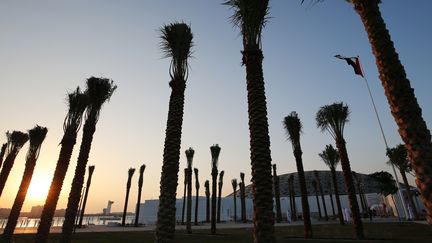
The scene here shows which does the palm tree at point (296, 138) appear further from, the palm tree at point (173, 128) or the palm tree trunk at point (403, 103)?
the palm tree trunk at point (403, 103)

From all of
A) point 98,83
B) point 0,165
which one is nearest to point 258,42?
point 98,83

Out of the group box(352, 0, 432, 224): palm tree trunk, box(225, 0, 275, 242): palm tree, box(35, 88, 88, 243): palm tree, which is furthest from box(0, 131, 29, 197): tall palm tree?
box(352, 0, 432, 224): palm tree trunk

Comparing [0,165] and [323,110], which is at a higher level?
[323,110]

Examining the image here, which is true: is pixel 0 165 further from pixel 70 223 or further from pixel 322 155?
pixel 322 155

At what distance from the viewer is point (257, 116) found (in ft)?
34.2

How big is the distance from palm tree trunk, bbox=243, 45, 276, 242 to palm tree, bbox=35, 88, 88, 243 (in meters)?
12.1

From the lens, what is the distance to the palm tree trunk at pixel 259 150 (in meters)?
9.01

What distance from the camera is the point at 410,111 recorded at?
644cm

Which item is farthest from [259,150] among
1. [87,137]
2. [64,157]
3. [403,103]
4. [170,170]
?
[64,157]

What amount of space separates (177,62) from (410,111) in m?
10.5

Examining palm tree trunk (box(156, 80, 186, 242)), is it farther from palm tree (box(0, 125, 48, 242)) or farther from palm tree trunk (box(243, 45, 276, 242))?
palm tree (box(0, 125, 48, 242))

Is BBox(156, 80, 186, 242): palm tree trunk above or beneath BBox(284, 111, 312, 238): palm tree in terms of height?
beneath

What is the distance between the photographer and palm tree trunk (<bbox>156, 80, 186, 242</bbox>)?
35.2ft

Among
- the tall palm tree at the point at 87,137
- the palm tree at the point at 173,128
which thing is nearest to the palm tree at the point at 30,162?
the tall palm tree at the point at 87,137
